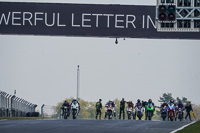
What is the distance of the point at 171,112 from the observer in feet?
123

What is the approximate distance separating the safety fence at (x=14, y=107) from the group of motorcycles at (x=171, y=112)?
343 inches

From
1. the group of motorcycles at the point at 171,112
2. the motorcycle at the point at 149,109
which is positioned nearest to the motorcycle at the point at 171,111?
the group of motorcycles at the point at 171,112

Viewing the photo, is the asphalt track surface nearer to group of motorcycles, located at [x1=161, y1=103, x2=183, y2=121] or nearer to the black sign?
the black sign

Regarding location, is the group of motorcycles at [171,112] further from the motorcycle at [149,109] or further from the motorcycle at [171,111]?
the motorcycle at [149,109]

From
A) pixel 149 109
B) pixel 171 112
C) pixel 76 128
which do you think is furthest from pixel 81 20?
pixel 149 109

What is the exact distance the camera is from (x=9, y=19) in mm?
28125

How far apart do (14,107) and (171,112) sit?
364 inches

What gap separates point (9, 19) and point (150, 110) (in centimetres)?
1347

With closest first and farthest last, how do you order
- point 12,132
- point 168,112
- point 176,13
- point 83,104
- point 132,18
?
1. point 12,132
2. point 176,13
3. point 132,18
4. point 168,112
5. point 83,104

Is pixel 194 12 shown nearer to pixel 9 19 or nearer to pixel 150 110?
pixel 9 19

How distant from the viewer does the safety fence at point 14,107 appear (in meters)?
34.9

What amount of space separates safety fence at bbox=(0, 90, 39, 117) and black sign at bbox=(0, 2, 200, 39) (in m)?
6.33

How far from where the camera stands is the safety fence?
1373 inches

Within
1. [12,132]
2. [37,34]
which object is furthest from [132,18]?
[12,132]
